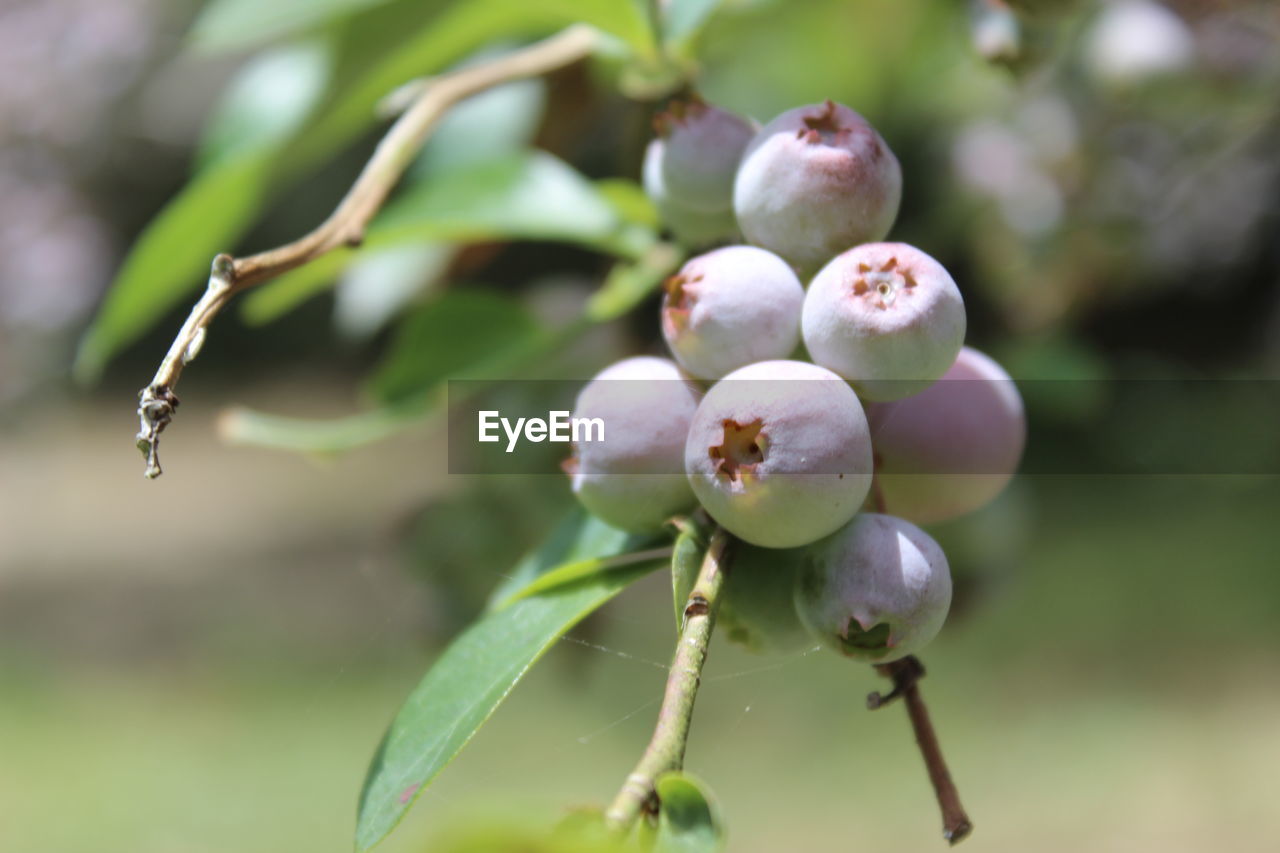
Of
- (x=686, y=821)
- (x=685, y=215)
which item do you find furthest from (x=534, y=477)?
(x=686, y=821)

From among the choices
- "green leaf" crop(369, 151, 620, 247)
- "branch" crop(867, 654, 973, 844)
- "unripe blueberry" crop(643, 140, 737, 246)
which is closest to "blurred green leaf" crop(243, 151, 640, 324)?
"green leaf" crop(369, 151, 620, 247)

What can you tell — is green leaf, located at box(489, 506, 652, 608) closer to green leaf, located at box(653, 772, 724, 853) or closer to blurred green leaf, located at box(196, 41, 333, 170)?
green leaf, located at box(653, 772, 724, 853)

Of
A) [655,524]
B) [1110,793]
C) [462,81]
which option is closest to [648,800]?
[655,524]

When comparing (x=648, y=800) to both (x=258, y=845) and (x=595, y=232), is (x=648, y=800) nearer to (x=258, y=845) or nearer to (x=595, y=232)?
(x=595, y=232)

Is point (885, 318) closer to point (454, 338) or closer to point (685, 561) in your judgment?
point (685, 561)

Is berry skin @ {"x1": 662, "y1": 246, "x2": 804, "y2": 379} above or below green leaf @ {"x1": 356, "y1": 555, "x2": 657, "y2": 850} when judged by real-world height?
above

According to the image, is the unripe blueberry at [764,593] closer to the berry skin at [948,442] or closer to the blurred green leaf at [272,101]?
the berry skin at [948,442]
